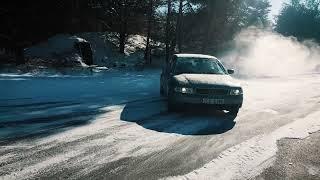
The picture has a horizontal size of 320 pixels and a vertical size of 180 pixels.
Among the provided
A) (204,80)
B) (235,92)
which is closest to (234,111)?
(235,92)

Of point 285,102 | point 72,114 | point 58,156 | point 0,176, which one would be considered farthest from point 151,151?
point 285,102

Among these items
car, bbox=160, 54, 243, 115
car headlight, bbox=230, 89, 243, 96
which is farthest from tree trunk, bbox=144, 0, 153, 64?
car headlight, bbox=230, 89, 243, 96

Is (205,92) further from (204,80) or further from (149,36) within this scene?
(149,36)

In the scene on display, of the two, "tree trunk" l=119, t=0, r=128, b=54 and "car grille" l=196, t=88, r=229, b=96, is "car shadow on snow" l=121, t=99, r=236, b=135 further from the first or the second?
"tree trunk" l=119, t=0, r=128, b=54

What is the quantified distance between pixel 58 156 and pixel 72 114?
3937 mm

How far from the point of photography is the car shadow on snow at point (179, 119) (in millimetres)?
9109

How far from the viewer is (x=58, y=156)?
21.0 feet

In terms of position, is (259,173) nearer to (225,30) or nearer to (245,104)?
(245,104)

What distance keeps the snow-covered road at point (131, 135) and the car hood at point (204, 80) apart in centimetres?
89

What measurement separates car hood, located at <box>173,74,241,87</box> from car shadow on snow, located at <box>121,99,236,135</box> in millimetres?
702

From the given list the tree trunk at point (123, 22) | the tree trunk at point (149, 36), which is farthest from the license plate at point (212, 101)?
the tree trunk at point (123, 22)

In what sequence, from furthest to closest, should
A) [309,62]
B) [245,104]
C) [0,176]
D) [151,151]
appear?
[309,62], [245,104], [151,151], [0,176]

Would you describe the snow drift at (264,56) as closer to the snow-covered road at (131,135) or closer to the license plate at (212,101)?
the snow-covered road at (131,135)

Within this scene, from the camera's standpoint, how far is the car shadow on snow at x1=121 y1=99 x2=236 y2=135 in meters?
9.11
